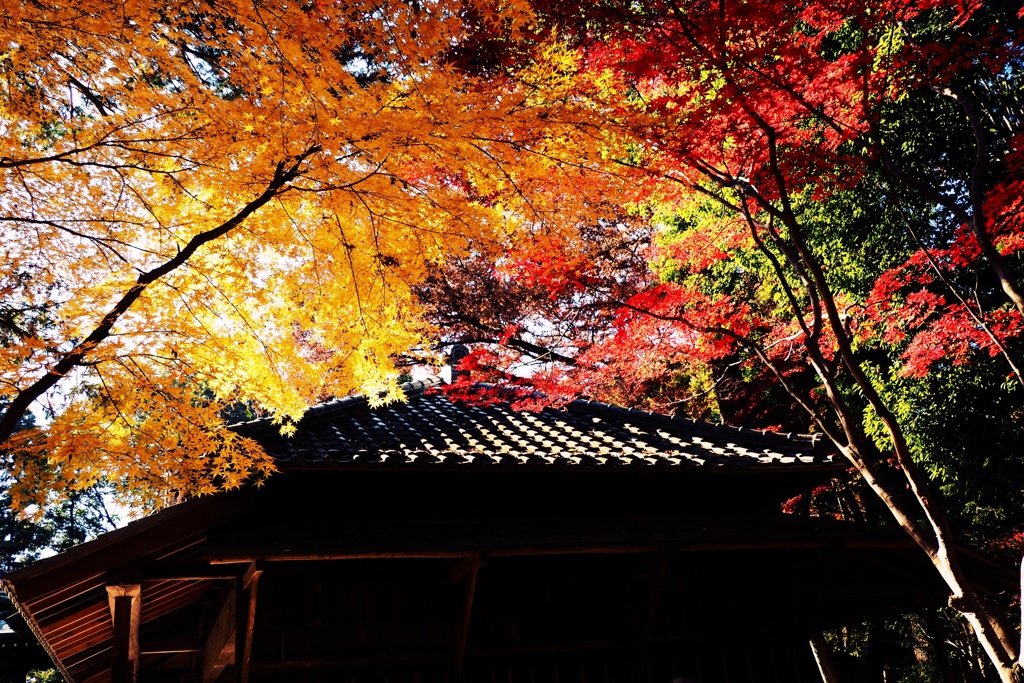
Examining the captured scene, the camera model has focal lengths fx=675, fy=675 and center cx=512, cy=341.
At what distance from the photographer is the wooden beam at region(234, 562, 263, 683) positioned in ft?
19.1

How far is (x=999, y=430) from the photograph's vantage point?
41.9 feet

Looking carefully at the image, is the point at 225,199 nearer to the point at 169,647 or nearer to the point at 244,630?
the point at 244,630

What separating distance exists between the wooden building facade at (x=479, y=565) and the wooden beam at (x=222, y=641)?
35 millimetres

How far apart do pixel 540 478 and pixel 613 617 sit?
168 centimetres

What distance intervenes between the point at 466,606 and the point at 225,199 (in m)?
4.07

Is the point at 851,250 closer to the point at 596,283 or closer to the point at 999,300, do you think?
the point at 999,300

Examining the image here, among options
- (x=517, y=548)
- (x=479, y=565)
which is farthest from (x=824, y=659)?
(x=479, y=565)

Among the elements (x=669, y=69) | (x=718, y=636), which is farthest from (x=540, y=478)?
(x=669, y=69)

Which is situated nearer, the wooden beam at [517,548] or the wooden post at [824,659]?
the wooden beam at [517,548]

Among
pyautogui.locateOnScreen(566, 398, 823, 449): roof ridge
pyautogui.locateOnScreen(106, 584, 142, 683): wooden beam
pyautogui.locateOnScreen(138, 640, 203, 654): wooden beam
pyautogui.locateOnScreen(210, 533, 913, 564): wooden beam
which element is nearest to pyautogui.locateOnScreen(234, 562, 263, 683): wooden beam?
pyautogui.locateOnScreen(210, 533, 913, 564): wooden beam

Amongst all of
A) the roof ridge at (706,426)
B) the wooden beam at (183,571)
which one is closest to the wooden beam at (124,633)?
the wooden beam at (183,571)

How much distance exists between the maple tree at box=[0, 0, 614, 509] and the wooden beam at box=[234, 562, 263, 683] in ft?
3.13

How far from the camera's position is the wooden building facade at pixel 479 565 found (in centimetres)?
599

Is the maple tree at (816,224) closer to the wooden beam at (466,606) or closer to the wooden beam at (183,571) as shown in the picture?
the wooden beam at (466,606)
